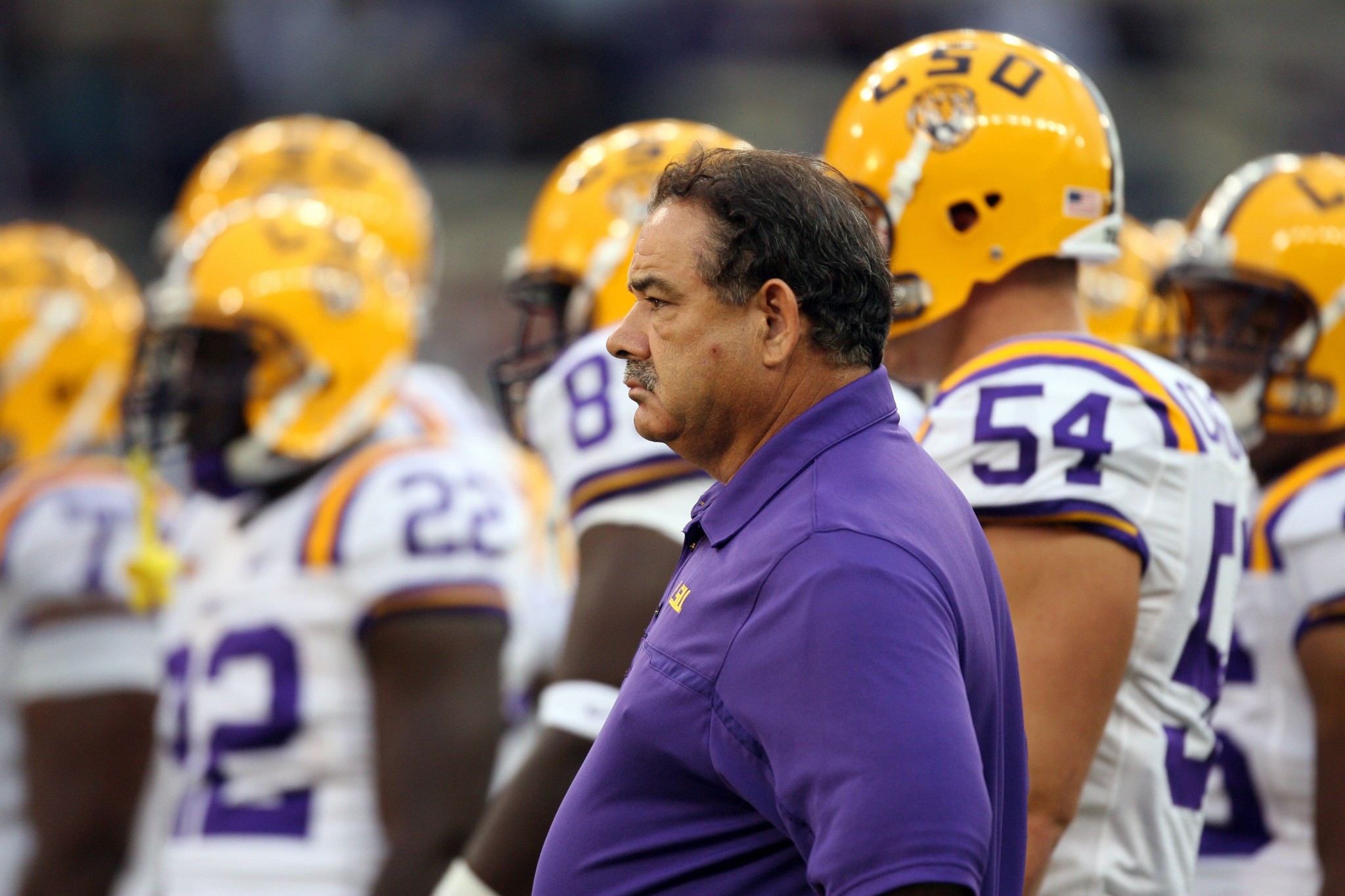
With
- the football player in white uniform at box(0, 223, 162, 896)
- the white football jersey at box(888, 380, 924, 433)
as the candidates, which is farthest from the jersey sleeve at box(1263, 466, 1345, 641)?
the football player in white uniform at box(0, 223, 162, 896)

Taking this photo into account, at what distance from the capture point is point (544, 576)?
448 centimetres

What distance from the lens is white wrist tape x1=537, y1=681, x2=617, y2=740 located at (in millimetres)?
2463

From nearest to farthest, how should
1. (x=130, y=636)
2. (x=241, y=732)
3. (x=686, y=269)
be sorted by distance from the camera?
1. (x=686, y=269)
2. (x=241, y=732)
3. (x=130, y=636)

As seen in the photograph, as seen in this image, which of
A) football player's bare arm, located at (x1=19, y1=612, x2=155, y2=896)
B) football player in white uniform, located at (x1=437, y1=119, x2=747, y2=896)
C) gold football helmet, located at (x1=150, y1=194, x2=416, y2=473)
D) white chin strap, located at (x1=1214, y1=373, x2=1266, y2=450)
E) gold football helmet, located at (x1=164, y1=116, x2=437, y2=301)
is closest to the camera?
football player in white uniform, located at (x1=437, y1=119, x2=747, y2=896)

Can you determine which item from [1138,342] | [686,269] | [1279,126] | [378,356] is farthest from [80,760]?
[1279,126]

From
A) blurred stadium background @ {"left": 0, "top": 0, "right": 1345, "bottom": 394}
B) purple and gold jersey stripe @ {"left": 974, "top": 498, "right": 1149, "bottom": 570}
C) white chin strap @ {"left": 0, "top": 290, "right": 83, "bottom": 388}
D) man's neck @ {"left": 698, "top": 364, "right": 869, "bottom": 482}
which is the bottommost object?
blurred stadium background @ {"left": 0, "top": 0, "right": 1345, "bottom": 394}

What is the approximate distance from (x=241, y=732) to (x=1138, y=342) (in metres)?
2.22

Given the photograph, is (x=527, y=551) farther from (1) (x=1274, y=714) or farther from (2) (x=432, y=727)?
(1) (x=1274, y=714)

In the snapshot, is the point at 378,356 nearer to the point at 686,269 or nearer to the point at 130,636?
the point at 130,636

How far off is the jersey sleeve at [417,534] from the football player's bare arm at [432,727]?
0.09ft

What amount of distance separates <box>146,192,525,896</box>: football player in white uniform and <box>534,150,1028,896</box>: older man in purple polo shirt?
5.34 ft

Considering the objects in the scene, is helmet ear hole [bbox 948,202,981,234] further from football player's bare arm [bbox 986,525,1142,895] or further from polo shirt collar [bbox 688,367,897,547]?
polo shirt collar [bbox 688,367,897,547]

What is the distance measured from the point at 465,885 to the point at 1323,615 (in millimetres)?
1396

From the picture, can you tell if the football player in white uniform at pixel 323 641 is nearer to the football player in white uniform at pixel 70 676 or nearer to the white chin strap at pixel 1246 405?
the football player in white uniform at pixel 70 676
